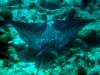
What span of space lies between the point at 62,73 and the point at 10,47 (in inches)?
50.9

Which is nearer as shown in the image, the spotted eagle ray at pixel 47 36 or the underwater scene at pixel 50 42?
the underwater scene at pixel 50 42

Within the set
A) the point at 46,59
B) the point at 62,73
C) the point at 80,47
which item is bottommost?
the point at 62,73

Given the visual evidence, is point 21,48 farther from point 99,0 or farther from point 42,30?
point 99,0

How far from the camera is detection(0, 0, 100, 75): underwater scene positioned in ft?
12.0

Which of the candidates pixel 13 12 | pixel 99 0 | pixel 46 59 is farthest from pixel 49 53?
pixel 99 0

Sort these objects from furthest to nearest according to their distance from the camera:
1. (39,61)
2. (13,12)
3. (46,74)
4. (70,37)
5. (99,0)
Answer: (99,0) → (13,12) → (70,37) → (39,61) → (46,74)

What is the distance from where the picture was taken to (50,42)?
3.87 m

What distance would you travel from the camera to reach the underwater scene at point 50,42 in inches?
144

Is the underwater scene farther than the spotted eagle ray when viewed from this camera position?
No

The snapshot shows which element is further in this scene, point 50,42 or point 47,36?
point 47,36

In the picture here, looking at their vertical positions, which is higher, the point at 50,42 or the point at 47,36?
the point at 47,36

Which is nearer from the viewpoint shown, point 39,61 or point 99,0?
point 39,61

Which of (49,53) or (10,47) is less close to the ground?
(10,47)

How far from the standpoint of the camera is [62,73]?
3.57 meters
